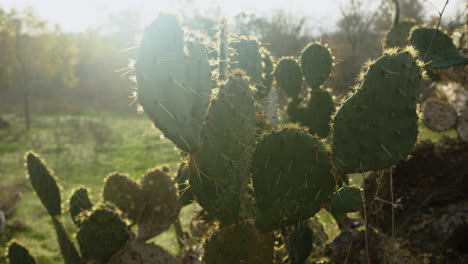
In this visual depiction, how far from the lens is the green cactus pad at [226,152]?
1705 millimetres

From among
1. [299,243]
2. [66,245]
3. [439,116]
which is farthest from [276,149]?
[439,116]

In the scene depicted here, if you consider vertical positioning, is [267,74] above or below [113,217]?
above

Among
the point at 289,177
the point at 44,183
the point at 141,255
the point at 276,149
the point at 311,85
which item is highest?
the point at 311,85

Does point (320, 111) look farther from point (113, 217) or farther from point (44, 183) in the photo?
point (44, 183)

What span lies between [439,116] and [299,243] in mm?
4109

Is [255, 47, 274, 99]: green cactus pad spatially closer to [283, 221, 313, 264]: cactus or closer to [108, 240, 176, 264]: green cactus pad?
[283, 221, 313, 264]: cactus

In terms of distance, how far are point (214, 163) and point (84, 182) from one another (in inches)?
330

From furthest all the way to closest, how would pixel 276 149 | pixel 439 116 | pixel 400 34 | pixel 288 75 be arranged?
pixel 439 116
pixel 400 34
pixel 288 75
pixel 276 149

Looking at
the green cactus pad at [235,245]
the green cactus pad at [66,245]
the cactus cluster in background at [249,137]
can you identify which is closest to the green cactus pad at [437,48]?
the cactus cluster in background at [249,137]

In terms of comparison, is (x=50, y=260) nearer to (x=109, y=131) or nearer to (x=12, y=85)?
(x=109, y=131)

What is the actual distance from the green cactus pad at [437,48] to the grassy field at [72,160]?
173 centimetres

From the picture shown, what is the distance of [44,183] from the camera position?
274cm

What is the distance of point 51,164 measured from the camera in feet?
36.3

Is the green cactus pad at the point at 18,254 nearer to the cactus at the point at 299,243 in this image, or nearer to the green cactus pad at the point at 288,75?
the cactus at the point at 299,243
